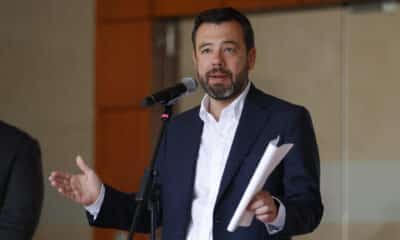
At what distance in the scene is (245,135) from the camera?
2.82 meters

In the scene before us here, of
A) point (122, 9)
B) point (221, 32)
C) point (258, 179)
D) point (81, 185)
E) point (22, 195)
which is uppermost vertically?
point (122, 9)

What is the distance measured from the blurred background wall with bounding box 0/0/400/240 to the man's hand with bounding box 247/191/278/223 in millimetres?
1971

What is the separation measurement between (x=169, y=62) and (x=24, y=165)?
1.56 m

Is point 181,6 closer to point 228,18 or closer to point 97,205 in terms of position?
point 228,18

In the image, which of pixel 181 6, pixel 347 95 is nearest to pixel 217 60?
pixel 347 95

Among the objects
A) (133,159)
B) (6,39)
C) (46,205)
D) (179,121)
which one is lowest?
(46,205)

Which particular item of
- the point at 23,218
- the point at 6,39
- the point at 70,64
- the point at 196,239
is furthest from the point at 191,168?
the point at 6,39

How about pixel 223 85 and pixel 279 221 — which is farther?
pixel 223 85

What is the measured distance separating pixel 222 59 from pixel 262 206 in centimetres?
72

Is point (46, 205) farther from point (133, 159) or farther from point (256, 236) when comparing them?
point (256, 236)

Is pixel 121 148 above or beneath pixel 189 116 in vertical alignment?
beneath

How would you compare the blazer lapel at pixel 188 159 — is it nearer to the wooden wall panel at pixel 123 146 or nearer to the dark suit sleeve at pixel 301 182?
the dark suit sleeve at pixel 301 182

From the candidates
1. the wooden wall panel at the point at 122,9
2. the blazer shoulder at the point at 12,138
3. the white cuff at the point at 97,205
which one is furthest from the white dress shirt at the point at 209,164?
the wooden wall panel at the point at 122,9

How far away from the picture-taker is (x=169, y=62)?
4.87 m
